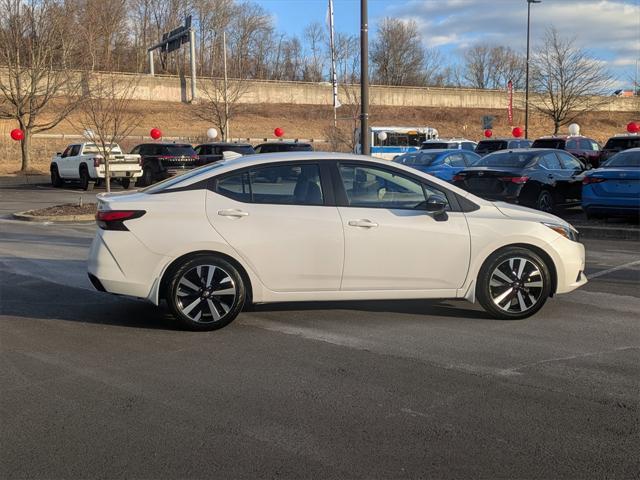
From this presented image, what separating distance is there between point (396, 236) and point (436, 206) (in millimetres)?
473

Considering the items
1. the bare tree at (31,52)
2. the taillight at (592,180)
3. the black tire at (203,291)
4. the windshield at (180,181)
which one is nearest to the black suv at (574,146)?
the taillight at (592,180)

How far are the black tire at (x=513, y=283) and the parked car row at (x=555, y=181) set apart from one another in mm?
6439

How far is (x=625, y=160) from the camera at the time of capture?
44.9 feet

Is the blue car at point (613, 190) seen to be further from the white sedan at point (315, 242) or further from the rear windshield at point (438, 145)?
the rear windshield at point (438, 145)

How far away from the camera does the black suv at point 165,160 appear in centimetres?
2611

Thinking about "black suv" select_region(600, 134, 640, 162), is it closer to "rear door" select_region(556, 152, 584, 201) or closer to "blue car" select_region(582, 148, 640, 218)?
"rear door" select_region(556, 152, 584, 201)

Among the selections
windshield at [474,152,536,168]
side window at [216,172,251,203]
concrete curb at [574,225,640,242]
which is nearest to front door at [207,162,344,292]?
side window at [216,172,251,203]

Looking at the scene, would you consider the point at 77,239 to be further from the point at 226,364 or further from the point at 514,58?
the point at 514,58

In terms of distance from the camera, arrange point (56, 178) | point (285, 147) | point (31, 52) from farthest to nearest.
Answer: point (31, 52) → point (56, 178) → point (285, 147)

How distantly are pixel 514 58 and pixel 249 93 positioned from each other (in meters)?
54.2

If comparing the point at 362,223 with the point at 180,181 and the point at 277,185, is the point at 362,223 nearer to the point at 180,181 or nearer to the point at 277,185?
the point at 277,185

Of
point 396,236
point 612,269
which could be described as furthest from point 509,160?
point 396,236

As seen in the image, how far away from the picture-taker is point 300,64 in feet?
311

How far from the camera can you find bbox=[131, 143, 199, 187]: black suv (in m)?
26.1
